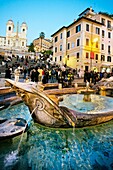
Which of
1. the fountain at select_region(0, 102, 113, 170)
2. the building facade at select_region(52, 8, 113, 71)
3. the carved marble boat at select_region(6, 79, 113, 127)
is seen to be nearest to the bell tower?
the building facade at select_region(52, 8, 113, 71)

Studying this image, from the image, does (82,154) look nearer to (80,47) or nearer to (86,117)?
(86,117)

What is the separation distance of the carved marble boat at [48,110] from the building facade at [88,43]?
96.4ft

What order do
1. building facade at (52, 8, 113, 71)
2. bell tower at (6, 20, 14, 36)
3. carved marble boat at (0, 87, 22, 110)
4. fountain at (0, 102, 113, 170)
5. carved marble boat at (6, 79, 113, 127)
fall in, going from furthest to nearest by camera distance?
bell tower at (6, 20, 14, 36) < building facade at (52, 8, 113, 71) < carved marble boat at (0, 87, 22, 110) < carved marble boat at (6, 79, 113, 127) < fountain at (0, 102, 113, 170)

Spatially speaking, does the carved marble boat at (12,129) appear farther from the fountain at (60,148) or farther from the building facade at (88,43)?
the building facade at (88,43)

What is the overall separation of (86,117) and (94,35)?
3543 centimetres

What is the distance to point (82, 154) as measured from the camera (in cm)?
314

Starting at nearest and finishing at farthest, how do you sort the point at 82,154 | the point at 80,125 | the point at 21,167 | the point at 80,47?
1. the point at 21,167
2. the point at 82,154
3. the point at 80,125
4. the point at 80,47

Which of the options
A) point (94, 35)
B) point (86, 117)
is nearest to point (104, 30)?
point (94, 35)

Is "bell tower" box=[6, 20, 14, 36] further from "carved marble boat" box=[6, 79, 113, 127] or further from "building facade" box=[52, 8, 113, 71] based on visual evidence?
"carved marble boat" box=[6, 79, 113, 127]

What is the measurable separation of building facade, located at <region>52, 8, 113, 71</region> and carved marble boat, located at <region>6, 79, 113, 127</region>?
29380mm

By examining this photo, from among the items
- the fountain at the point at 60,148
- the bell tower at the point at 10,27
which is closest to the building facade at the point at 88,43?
the fountain at the point at 60,148

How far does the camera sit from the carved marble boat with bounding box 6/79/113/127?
12.7ft

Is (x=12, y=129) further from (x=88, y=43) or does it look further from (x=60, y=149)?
(x=88, y=43)

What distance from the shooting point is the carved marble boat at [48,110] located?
152 inches
